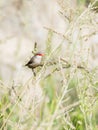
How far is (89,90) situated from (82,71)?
7cm

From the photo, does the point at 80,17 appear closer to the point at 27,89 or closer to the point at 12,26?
the point at 27,89

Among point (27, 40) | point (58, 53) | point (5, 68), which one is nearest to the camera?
point (58, 53)

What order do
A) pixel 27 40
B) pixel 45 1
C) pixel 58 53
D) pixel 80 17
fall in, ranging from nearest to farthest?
1. pixel 80 17
2. pixel 58 53
3. pixel 27 40
4. pixel 45 1

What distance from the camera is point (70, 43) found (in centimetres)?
160

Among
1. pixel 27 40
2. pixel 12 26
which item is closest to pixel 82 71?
pixel 27 40

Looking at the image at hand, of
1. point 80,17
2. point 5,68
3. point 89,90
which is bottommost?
point 5,68

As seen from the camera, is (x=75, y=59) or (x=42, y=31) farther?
(x=42, y=31)

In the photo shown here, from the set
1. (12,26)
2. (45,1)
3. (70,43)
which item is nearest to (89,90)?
(70,43)

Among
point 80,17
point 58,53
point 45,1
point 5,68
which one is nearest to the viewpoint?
point 80,17

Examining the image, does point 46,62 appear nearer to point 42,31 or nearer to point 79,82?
point 79,82

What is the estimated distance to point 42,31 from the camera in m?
5.85

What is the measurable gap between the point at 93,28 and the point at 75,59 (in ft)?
0.51

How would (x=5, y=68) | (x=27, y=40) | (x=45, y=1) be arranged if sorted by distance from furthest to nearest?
1. (x=45, y=1)
2. (x=27, y=40)
3. (x=5, y=68)

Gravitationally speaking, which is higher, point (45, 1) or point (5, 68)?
point (45, 1)
